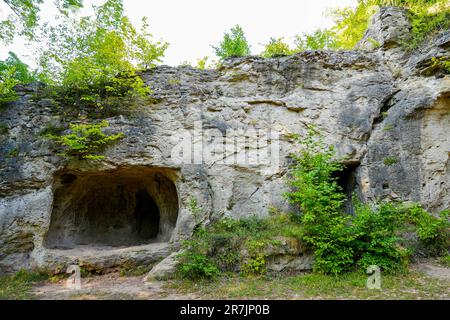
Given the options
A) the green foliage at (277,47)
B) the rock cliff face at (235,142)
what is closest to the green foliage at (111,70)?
the rock cliff face at (235,142)

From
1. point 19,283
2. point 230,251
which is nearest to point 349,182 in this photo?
point 230,251

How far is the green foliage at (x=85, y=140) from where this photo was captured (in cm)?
687

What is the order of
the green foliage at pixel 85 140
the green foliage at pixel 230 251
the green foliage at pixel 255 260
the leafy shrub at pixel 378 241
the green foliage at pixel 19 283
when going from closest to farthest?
the green foliage at pixel 19 283 < the leafy shrub at pixel 378 241 < the green foliage at pixel 230 251 < the green foliage at pixel 255 260 < the green foliage at pixel 85 140

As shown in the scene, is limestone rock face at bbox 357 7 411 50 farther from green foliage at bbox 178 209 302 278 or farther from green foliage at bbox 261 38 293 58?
green foliage at bbox 178 209 302 278

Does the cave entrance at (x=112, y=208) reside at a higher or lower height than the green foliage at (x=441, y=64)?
lower

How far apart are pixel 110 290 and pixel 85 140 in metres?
3.73

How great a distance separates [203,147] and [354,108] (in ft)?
15.0

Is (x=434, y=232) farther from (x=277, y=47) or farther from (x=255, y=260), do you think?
(x=277, y=47)

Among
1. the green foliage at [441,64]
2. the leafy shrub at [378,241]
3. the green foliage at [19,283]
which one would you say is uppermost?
the green foliage at [441,64]

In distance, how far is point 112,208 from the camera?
10023mm

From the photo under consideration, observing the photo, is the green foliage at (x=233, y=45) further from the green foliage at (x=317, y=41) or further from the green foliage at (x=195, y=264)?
the green foliage at (x=195, y=264)

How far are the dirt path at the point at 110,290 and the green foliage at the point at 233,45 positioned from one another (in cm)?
918

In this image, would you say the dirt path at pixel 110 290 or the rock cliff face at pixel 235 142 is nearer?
the dirt path at pixel 110 290
